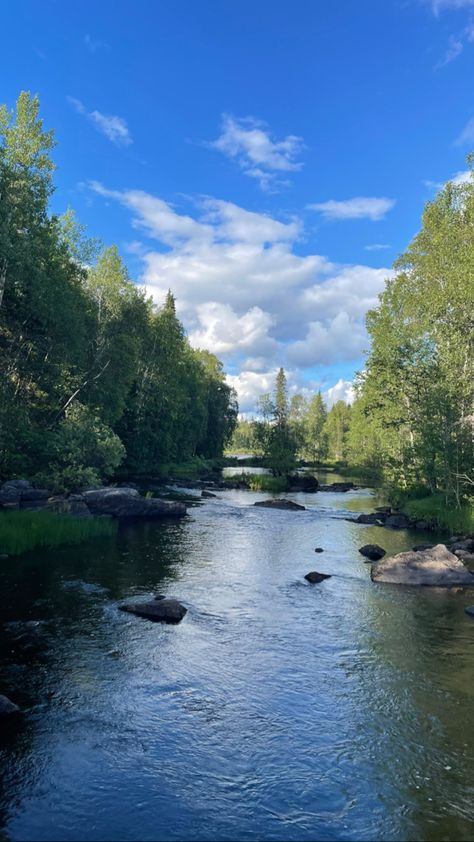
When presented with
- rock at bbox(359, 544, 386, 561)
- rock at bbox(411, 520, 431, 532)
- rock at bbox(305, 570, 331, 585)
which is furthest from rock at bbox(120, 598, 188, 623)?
rock at bbox(411, 520, 431, 532)

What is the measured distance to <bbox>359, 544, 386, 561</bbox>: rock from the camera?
28.1 m

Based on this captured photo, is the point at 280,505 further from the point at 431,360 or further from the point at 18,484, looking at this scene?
the point at 18,484

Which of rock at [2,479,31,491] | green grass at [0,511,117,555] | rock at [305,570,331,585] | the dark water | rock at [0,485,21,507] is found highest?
rock at [2,479,31,491]

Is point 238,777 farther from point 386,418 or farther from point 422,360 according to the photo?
point 386,418

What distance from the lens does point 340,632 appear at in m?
16.6

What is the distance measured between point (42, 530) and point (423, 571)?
18.2 metres

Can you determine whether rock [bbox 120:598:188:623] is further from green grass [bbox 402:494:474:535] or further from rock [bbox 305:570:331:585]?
green grass [bbox 402:494:474:535]

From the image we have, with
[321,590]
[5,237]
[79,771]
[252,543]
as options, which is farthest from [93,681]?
[5,237]

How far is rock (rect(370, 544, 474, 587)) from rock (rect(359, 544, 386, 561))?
401cm

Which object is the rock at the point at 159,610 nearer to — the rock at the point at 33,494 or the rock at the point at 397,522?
the rock at the point at 33,494

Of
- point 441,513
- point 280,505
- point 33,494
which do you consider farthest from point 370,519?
point 33,494

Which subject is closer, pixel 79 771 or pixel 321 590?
pixel 79 771

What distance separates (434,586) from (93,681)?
50.8 ft

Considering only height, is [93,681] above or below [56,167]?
below
